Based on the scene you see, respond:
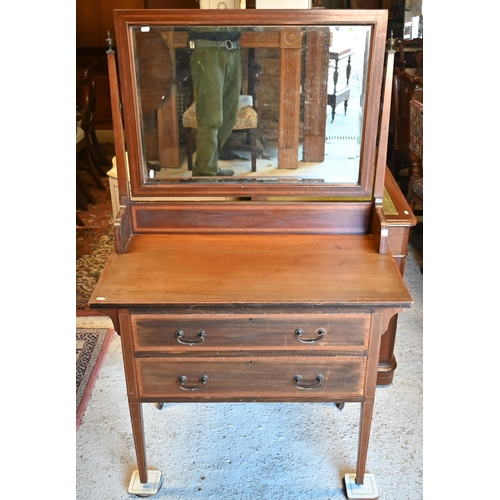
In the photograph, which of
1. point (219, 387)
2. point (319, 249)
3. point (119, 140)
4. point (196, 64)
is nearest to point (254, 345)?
point (219, 387)

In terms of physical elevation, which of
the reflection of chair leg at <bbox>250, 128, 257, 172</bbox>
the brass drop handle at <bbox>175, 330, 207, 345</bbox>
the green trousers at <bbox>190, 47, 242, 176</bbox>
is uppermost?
the green trousers at <bbox>190, 47, 242, 176</bbox>

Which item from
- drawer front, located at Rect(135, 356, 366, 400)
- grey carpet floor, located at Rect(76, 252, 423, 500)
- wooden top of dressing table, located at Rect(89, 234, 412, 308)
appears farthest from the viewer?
grey carpet floor, located at Rect(76, 252, 423, 500)

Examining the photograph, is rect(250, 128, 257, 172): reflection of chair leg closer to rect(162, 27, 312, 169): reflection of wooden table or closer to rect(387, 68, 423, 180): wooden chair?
rect(162, 27, 312, 169): reflection of wooden table

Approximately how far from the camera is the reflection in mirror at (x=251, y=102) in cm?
149

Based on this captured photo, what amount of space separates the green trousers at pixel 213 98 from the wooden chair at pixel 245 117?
14 millimetres

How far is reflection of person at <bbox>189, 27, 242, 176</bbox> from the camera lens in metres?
1.50

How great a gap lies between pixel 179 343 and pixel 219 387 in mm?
182

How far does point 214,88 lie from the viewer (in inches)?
61.1

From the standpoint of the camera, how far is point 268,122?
5.16 ft

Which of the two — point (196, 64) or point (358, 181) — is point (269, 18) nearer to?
point (196, 64)

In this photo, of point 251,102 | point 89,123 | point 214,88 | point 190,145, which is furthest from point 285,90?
point 89,123

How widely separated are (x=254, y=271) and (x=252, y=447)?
0.75m

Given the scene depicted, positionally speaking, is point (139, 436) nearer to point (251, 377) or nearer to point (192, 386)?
point (192, 386)

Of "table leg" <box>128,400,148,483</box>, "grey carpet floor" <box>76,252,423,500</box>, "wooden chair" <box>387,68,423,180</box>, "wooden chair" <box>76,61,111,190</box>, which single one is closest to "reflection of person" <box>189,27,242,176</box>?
"table leg" <box>128,400,148,483</box>
